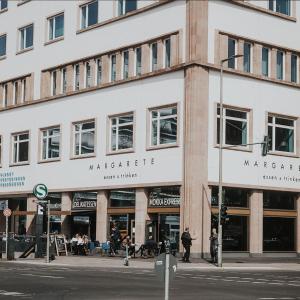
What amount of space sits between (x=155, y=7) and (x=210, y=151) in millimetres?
9396

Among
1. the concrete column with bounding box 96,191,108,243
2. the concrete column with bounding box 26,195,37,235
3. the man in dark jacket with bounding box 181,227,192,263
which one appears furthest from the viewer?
the concrete column with bounding box 26,195,37,235

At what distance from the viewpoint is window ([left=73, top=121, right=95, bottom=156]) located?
46938 mm

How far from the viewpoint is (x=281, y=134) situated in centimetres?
4453

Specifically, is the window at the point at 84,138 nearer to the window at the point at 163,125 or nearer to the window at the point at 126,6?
the window at the point at 163,125

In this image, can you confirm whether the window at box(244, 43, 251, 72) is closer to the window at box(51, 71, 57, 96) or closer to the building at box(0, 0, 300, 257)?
the building at box(0, 0, 300, 257)

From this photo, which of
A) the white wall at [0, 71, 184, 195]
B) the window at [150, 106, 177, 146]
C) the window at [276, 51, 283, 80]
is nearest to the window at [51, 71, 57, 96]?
the white wall at [0, 71, 184, 195]

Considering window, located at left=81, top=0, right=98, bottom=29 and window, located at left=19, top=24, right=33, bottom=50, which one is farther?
window, located at left=19, top=24, right=33, bottom=50

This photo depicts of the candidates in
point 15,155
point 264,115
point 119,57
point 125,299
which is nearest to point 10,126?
point 15,155

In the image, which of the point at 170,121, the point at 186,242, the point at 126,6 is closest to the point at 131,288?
the point at 186,242

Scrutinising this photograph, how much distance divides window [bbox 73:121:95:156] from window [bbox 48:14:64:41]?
741cm

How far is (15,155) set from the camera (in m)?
54.2

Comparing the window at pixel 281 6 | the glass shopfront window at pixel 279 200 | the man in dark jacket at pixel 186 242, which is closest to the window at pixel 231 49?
the window at pixel 281 6

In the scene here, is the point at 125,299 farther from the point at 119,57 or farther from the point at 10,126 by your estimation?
the point at 10,126

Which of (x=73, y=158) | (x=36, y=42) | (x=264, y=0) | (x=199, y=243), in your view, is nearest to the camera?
(x=199, y=243)
